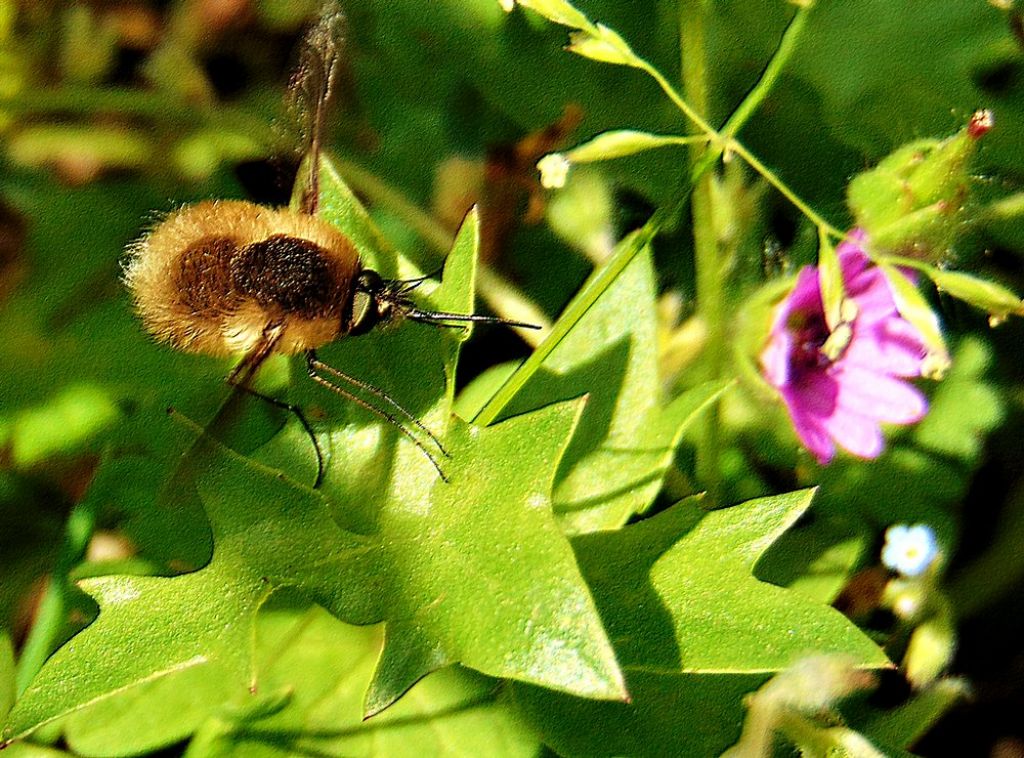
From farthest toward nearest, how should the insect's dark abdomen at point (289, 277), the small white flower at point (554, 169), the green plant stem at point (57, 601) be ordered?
the green plant stem at point (57, 601) < the small white flower at point (554, 169) < the insect's dark abdomen at point (289, 277)

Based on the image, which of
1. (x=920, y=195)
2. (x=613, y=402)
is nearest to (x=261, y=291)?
(x=613, y=402)

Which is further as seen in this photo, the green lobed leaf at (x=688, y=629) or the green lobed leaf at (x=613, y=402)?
the green lobed leaf at (x=613, y=402)

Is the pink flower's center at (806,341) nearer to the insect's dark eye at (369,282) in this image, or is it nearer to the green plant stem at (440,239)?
the green plant stem at (440,239)

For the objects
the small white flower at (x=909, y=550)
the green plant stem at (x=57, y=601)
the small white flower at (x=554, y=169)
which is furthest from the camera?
the small white flower at (x=909, y=550)

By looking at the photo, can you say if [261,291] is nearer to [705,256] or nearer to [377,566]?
[377,566]

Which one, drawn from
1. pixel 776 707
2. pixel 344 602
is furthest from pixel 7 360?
pixel 776 707

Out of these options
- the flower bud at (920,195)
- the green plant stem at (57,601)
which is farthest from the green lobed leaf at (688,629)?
the green plant stem at (57,601)

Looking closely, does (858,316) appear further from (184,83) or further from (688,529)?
(184,83)
